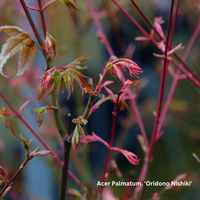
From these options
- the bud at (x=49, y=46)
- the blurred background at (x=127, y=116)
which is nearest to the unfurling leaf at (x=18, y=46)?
the bud at (x=49, y=46)

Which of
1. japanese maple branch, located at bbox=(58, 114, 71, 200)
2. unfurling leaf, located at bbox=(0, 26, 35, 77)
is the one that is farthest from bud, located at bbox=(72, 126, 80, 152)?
→ unfurling leaf, located at bbox=(0, 26, 35, 77)

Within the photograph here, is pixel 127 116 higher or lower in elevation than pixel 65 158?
lower

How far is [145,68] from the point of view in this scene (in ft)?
5.42

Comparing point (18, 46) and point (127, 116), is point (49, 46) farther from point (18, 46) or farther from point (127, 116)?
point (127, 116)

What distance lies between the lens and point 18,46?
376 millimetres

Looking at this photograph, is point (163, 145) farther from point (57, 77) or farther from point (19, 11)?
point (57, 77)

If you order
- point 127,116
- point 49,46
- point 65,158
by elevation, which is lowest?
point 127,116

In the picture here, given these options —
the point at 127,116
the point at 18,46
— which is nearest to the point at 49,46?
the point at 18,46

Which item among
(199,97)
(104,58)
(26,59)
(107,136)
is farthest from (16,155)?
(26,59)

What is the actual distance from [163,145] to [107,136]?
0.46m

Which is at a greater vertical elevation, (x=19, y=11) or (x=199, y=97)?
(x=19, y=11)

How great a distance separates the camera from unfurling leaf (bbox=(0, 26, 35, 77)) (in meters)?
0.36

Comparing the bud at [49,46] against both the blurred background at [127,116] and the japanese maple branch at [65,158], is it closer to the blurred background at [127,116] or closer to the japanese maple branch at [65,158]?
the japanese maple branch at [65,158]

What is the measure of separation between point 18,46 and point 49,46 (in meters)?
0.09
